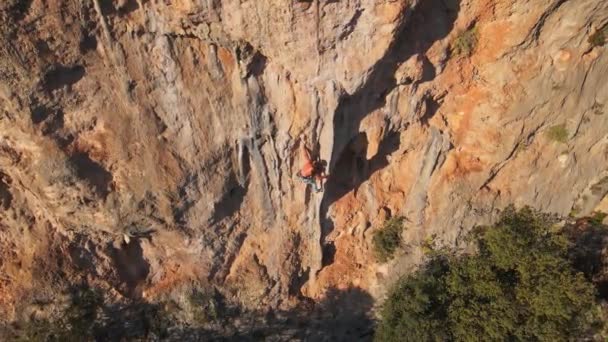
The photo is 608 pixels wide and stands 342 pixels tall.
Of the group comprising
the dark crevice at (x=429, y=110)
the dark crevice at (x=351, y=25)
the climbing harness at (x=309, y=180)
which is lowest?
the climbing harness at (x=309, y=180)

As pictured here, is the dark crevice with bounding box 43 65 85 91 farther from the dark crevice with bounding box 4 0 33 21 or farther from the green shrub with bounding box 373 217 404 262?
the green shrub with bounding box 373 217 404 262

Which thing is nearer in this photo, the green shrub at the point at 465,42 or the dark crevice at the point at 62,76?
the dark crevice at the point at 62,76

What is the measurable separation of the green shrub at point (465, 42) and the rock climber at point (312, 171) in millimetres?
4638

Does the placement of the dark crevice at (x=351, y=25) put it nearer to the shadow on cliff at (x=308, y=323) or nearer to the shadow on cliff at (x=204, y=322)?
the shadow on cliff at (x=204, y=322)

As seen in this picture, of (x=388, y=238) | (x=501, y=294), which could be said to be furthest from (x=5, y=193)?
(x=501, y=294)

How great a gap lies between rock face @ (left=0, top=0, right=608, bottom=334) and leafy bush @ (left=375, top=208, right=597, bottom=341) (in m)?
1.17

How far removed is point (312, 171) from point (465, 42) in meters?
5.27

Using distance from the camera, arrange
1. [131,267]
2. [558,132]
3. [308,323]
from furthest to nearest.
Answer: [308,323], [558,132], [131,267]

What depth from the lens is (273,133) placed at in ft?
36.8

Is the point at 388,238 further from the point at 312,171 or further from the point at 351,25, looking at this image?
the point at 351,25

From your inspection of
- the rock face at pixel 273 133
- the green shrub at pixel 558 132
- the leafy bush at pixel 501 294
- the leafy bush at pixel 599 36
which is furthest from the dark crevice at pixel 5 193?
the leafy bush at pixel 599 36

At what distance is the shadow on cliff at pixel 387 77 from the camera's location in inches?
411

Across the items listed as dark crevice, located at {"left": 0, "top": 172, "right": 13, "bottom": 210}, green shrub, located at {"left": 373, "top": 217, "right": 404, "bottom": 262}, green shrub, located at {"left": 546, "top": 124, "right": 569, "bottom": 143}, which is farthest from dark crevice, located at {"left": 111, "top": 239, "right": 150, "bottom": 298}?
green shrub, located at {"left": 546, "top": 124, "right": 569, "bottom": 143}

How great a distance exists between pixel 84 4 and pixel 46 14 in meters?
0.73
